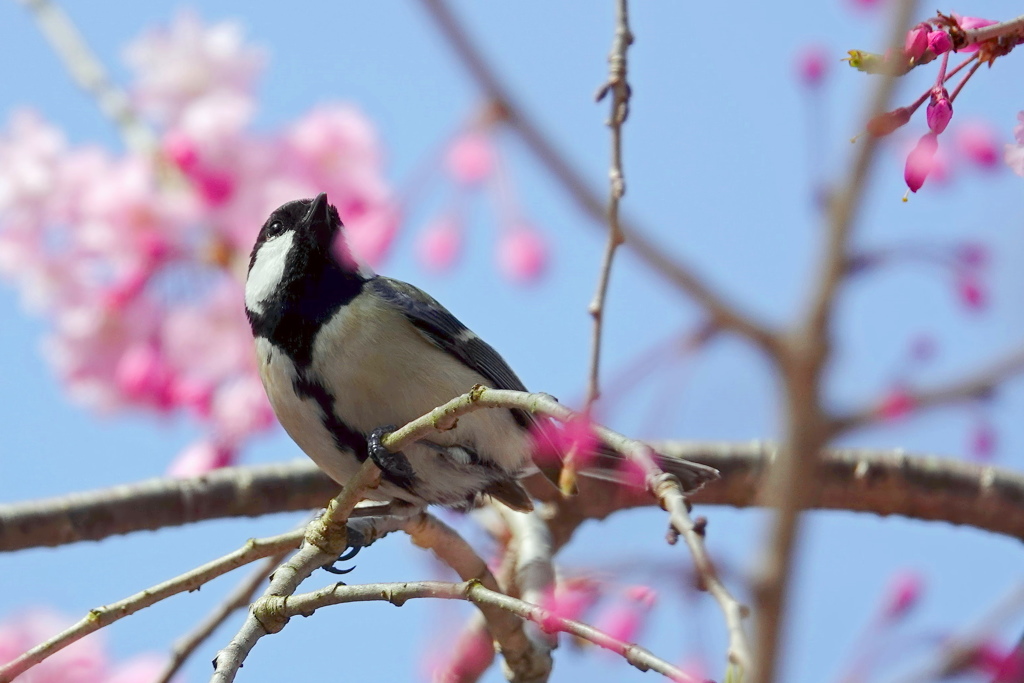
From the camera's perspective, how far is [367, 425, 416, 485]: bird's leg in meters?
2.40

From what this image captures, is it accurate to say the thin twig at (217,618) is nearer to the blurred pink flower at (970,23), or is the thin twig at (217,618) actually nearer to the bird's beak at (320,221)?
the bird's beak at (320,221)

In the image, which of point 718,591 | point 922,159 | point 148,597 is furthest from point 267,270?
point 718,591

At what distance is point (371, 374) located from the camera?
9.36 ft

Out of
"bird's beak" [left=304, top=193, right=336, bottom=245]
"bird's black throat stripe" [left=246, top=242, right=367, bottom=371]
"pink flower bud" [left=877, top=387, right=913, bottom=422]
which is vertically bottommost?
"pink flower bud" [left=877, top=387, right=913, bottom=422]

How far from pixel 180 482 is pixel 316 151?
45.1 inches

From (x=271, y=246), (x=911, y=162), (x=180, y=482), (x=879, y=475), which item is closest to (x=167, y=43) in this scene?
(x=271, y=246)

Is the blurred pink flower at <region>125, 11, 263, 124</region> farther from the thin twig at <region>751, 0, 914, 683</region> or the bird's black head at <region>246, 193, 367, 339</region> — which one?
the thin twig at <region>751, 0, 914, 683</region>

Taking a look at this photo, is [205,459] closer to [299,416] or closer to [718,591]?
[299,416]

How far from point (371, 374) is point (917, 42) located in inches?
67.1

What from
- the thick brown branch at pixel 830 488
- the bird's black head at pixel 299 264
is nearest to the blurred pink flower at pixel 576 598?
the bird's black head at pixel 299 264

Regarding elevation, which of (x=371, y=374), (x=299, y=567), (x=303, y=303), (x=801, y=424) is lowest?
(x=801, y=424)

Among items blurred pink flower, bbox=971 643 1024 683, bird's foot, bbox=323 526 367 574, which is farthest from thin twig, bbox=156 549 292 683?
blurred pink flower, bbox=971 643 1024 683

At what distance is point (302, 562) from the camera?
241cm

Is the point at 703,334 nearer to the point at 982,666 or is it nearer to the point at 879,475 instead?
the point at 982,666
